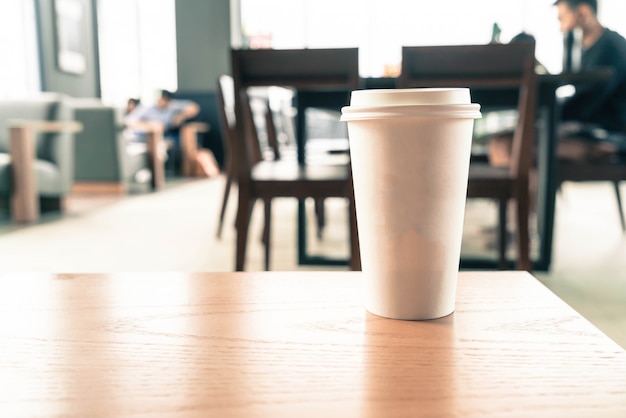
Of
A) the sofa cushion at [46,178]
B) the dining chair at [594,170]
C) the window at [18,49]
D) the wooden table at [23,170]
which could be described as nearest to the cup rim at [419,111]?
the dining chair at [594,170]

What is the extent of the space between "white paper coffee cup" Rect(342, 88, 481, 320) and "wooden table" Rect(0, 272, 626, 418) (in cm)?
3

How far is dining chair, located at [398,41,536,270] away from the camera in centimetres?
166

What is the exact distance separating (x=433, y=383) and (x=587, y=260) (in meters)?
2.40

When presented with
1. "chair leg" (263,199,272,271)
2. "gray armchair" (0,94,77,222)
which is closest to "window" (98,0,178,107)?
"gray armchair" (0,94,77,222)

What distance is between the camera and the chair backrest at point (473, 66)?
1.66 metres

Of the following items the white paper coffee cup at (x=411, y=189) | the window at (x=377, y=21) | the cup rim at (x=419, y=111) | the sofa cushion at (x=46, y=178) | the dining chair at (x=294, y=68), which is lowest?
the sofa cushion at (x=46, y=178)

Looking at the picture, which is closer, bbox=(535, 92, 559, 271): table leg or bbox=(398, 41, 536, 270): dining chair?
bbox=(398, 41, 536, 270): dining chair

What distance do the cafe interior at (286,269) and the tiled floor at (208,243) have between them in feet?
0.06

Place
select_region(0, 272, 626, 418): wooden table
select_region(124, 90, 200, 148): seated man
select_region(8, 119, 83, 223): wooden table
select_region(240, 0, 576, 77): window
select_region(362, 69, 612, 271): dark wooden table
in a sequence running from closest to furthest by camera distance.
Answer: select_region(0, 272, 626, 418): wooden table < select_region(362, 69, 612, 271): dark wooden table < select_region(8, 119, 83, 223): wooden table < select_region(124, 90, 200, 148): seated man < select_region(240, 0, 576, 77): window

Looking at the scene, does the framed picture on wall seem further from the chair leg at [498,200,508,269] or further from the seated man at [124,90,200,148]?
the chair leg at [498,200,508,269]

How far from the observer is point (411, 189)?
1.63 ft

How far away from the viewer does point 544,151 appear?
217 cm

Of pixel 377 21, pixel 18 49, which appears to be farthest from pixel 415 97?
pixel 377 21

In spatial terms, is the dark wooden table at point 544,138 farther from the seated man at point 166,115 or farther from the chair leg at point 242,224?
the seated man at point 166,115
